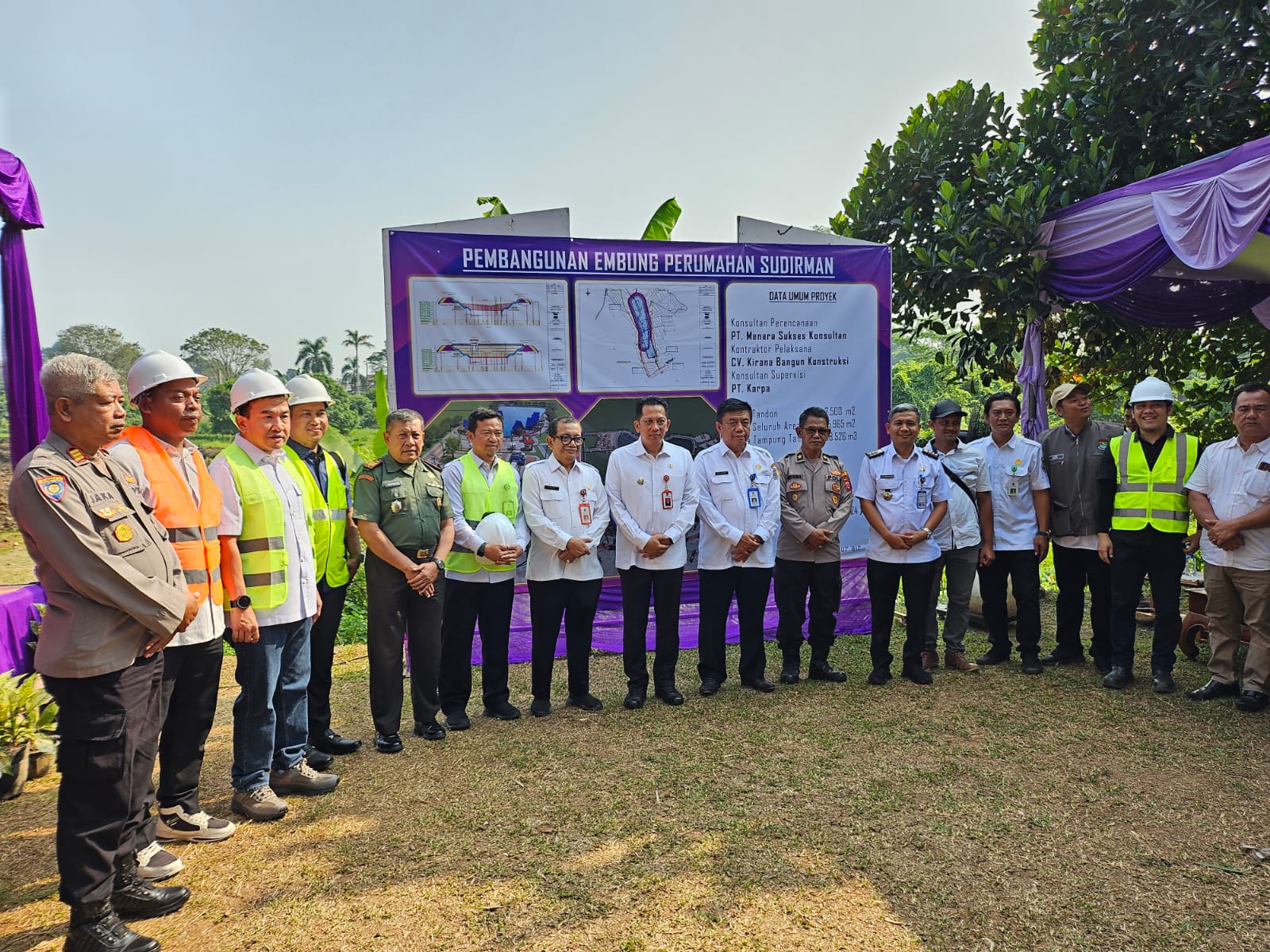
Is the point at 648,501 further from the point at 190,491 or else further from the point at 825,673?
the point at 190,491

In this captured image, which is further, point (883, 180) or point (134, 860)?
point (883, 180)

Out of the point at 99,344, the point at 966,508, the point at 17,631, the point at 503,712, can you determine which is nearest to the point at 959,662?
the point at 966,508

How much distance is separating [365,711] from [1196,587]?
5234 mm

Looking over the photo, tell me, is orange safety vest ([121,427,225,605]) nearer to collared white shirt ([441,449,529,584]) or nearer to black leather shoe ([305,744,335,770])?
Answer: black leather shoe ([305,744,335,770])

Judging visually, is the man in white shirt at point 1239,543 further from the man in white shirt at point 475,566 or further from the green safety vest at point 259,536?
the green safety vest at point 259,536

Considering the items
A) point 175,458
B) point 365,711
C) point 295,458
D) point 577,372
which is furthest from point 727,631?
point 175,458

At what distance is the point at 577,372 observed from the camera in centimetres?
552

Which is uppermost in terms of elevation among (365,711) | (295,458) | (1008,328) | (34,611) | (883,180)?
(883,180)

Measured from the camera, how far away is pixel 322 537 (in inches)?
142

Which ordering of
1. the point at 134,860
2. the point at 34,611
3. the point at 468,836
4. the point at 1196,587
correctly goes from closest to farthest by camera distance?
the point at 134,860 → the point at 468,836 → the point at 34,611 → the point at 1196,587

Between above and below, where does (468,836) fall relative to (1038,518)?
below

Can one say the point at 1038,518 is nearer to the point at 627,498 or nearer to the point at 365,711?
the point at 627,498

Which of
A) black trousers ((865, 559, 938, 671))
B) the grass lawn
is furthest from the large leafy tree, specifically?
the grass lawn

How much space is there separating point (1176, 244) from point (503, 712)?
4.61 metres
